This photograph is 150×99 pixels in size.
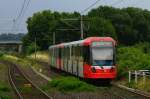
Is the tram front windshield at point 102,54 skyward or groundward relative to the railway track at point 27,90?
skyward

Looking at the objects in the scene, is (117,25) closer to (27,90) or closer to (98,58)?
(98,58)

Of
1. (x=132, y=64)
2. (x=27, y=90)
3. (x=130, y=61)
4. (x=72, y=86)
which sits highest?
(x=130, y=61)

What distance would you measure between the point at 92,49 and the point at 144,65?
437cm

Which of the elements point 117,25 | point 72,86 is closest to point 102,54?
point 72,86

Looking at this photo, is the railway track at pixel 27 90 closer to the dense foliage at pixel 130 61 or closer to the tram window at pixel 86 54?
the tram window at pixel 86 54

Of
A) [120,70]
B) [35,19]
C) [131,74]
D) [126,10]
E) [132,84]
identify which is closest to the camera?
[132,84]

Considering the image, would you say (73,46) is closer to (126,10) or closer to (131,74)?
(131,74)

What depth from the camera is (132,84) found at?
3152 cm

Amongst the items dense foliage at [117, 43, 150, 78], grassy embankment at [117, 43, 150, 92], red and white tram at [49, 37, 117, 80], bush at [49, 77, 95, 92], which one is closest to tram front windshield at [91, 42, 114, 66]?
red and white tram at [49, 37, 117, 80]

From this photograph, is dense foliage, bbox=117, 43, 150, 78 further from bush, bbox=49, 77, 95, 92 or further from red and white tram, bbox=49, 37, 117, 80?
A: bush, bbox=49, 77, 95, 92

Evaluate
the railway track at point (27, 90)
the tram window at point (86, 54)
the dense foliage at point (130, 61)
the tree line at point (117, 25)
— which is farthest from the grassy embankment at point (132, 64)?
the tree line at point (117, 25)

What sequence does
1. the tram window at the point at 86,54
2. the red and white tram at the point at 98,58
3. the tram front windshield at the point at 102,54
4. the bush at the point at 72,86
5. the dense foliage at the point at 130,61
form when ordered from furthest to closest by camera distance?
the dense foliage at the point at 130,61, the tram window at the point at 86,54, the tram front windshield at the point at 102,54, the red and white tram at the point at 98,58, the bush at the point at 72,86

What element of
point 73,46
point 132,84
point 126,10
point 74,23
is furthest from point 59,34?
point 132,84

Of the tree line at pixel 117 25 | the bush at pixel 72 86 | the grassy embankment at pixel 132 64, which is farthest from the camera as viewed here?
the tree line at pixel 117 25
